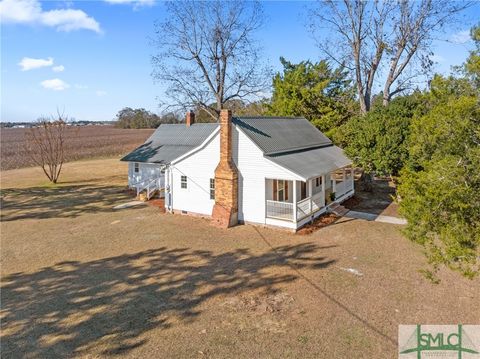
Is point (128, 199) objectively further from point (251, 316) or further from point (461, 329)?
point (461, 329)

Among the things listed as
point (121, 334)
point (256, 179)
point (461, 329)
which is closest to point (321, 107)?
point (256, 179)

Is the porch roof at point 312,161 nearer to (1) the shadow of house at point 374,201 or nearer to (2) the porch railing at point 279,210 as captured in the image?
(2) the porch railing at point 279,210

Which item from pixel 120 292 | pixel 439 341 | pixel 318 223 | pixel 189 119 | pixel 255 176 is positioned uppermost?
pixel 189 119

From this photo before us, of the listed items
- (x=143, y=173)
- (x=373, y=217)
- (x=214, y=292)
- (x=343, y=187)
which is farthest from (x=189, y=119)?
(x=214, y=292)

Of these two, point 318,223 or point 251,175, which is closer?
point 251,175

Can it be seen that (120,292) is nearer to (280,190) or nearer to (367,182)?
(280,190)

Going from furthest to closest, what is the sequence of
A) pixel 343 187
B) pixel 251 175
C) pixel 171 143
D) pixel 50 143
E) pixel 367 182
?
pixel 50 143, pixel 171 143, pixel 367 182, pixel 343 187, pixel 251 175
